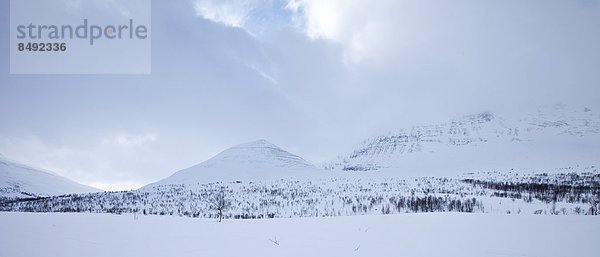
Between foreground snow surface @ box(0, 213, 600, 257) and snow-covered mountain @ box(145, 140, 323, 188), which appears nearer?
foreground snow surface @ box(0, 213, 600, 257)

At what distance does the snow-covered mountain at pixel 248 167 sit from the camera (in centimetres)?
5328

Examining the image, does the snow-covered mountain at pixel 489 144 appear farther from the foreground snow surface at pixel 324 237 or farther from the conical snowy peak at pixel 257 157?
the foreground snow surface at pixel 324 237

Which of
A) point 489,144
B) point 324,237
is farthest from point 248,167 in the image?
point 489,144

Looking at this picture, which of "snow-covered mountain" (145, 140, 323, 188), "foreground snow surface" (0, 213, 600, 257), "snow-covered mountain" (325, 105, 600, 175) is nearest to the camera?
"foreground snow surface" (0, 213, 600, 257)

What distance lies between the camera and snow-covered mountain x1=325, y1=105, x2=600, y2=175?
79938 millimetres

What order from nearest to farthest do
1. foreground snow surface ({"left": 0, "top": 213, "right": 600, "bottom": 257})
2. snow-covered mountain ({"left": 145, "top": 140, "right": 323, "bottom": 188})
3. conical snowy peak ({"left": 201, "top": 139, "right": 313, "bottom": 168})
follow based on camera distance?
foreground snow surface ({"left": 0, "top": 213, "right": 600, "bottom": 257}) < snow-covered mountain ({"left": 145, "top": 140, "right": 323, "bottom": 188}) < conical snowy peak ({"left": 201, "top": 139, "right": 313, "bottom": 168})

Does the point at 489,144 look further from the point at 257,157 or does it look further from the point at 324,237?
the point at 324,237

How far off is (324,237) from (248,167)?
2081 inches

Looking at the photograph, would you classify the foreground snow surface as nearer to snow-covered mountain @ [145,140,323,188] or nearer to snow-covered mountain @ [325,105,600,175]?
snow-covered mountain @ [145,140,323,188]

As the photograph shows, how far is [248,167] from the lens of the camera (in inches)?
2340

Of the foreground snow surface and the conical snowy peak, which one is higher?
the conical snowy peak

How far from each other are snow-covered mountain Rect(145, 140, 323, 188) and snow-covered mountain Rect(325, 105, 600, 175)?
23.4 m

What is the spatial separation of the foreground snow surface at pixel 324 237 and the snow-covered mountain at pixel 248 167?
138 ft

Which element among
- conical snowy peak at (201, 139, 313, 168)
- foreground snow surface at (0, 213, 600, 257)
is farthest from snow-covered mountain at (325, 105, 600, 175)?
foreground snow surface at (0, 213, 600, 257)
